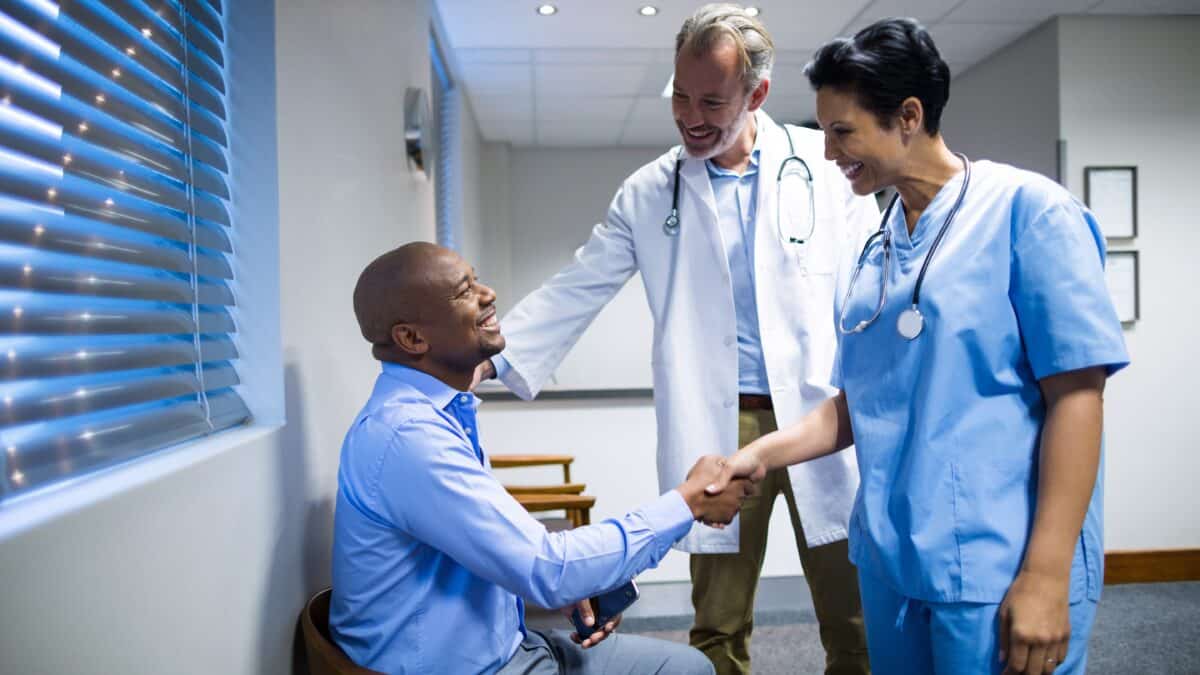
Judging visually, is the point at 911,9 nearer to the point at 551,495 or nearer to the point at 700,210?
the point at 700,210

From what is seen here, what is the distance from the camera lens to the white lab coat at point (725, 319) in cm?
156

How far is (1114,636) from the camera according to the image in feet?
9.20

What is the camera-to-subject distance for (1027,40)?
3.93 metres

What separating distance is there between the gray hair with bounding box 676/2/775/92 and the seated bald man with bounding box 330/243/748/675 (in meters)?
0.67

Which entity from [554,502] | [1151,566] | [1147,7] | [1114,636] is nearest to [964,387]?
[554,502]

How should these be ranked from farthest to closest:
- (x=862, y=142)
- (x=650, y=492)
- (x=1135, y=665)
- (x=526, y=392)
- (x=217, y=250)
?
(x=650, y=492)
(x=1135, y=665)
(x=526, y=392)
(x=217, y=250)
(x=862, y=142)

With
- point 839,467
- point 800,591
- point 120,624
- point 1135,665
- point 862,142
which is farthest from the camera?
point 800,591

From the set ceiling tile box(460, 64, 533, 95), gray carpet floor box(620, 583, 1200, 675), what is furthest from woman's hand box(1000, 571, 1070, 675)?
ceiling tile box(460, 64, 533, 95)

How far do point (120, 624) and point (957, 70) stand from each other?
16.4ft

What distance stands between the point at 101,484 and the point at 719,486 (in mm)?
889

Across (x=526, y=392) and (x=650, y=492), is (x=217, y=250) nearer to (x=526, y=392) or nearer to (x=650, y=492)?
(x=526, y=392)

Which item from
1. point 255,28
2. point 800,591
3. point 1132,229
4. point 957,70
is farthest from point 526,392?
point 957,70

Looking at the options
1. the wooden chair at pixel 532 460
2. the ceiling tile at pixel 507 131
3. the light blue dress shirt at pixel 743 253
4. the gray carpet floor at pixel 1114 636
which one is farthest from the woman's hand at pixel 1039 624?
the ceiling tile at pixel 507 131

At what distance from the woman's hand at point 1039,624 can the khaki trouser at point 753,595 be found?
0.65 meters
